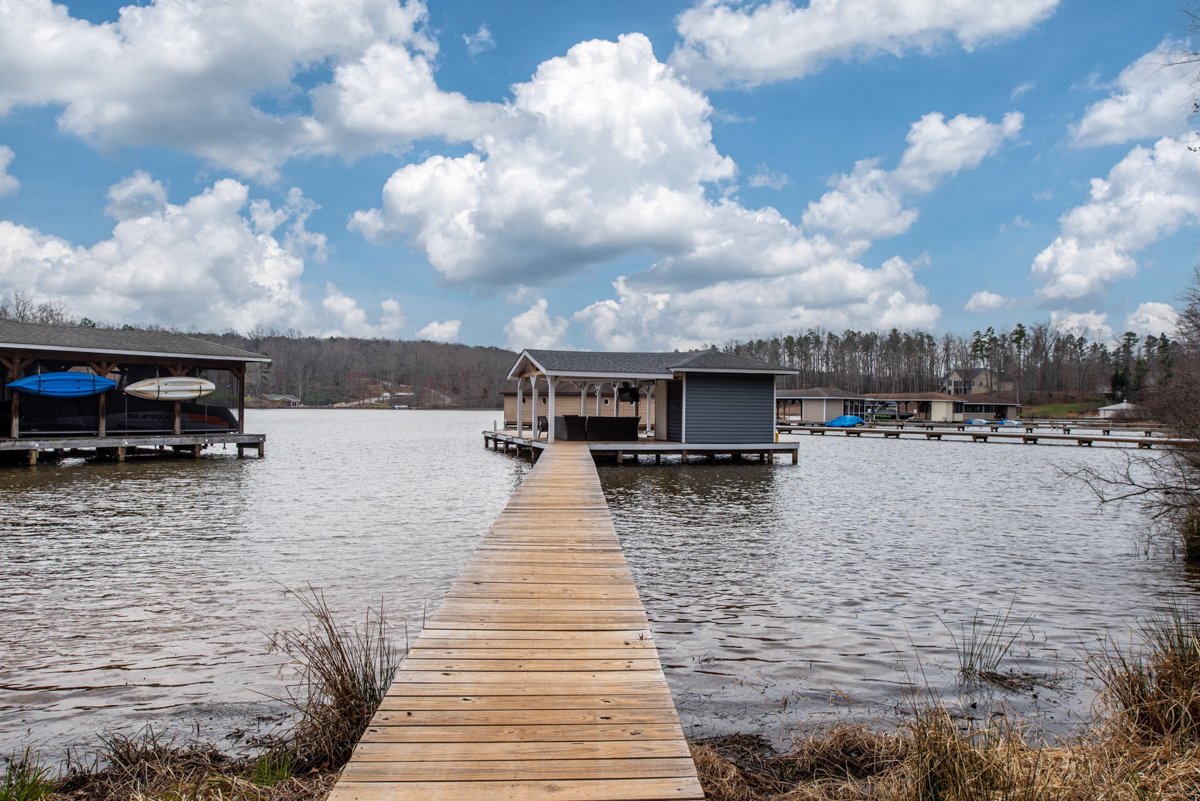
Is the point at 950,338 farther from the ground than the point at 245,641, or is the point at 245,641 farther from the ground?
the point at 950,338

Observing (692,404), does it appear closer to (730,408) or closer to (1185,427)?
(730,408)

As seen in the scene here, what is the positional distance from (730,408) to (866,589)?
56.6 ft

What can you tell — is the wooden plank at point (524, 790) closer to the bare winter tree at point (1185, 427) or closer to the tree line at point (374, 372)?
the bare winter tree at point (1185, 427)

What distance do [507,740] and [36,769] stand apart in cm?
245

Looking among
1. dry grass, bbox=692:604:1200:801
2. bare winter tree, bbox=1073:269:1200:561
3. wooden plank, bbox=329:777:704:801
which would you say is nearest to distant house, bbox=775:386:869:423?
bare winter tree, bbox=1073:269:1200:561

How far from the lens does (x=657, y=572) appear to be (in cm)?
936

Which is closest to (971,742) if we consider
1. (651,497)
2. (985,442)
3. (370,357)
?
(651,497)

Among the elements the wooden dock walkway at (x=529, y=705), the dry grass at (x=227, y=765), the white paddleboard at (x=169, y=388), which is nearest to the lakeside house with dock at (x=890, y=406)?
the white paddleboard at (x=169, y=388)

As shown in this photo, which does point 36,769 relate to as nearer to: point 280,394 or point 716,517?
point 716,517

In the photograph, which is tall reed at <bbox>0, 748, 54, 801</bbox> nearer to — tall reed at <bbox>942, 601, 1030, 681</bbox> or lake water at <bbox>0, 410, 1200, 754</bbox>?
lake water at <bbox>0, 410, 1200, 754</bbox>

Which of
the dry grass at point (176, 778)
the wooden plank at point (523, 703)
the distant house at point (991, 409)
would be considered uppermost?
the distant house at point (991, 409)

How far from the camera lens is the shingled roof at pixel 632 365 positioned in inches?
976

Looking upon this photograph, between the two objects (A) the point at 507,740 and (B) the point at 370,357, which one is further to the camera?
(B) the point at 370,357

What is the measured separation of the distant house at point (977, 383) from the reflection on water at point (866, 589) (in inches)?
3452
